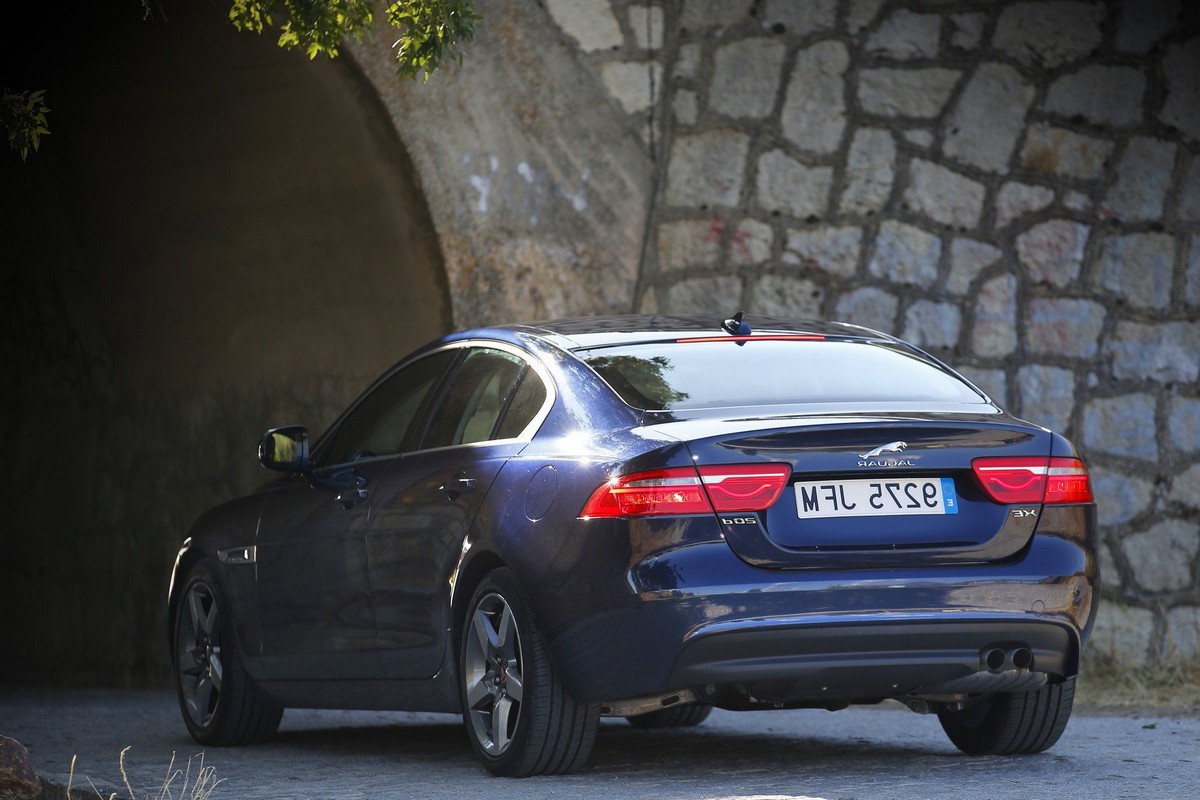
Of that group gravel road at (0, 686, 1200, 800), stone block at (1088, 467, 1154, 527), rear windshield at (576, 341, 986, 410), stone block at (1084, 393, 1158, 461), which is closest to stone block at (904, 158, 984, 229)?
stone block at (1084, 393, 1158, 461)

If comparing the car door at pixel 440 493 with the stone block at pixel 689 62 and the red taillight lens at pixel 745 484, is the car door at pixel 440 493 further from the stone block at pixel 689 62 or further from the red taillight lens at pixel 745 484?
the stone block at pixel 689 62

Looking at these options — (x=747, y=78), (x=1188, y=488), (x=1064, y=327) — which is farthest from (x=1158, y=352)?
(x=747, y=78)

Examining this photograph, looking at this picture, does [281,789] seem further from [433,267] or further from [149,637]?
[149,637]

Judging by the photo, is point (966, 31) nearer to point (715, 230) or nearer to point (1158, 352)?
point (715, 230)

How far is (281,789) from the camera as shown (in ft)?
20.2

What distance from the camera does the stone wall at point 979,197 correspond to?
34.8ft

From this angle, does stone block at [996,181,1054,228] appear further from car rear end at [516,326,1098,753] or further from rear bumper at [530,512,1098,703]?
rear bumper at [530,512,1098,703]

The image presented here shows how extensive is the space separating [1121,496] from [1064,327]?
3.39 feet

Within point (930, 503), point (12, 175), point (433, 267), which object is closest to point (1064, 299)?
point (433, 267)

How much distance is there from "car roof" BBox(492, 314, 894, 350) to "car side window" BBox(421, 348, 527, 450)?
0.16 meters

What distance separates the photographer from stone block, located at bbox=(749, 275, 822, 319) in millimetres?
11203

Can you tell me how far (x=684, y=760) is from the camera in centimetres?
680

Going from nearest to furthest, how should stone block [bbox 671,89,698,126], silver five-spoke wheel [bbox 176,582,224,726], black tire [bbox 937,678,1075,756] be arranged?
black tire [bbox 937,678,1075,756]
silver five-spoke wheel [bbox 176,582,224,726]
stone block [bbox 671,89,698,126]

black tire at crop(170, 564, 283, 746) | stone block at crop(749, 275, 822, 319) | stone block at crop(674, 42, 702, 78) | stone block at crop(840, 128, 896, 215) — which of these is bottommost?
black tire at crop(170, 564, 283, 746)
